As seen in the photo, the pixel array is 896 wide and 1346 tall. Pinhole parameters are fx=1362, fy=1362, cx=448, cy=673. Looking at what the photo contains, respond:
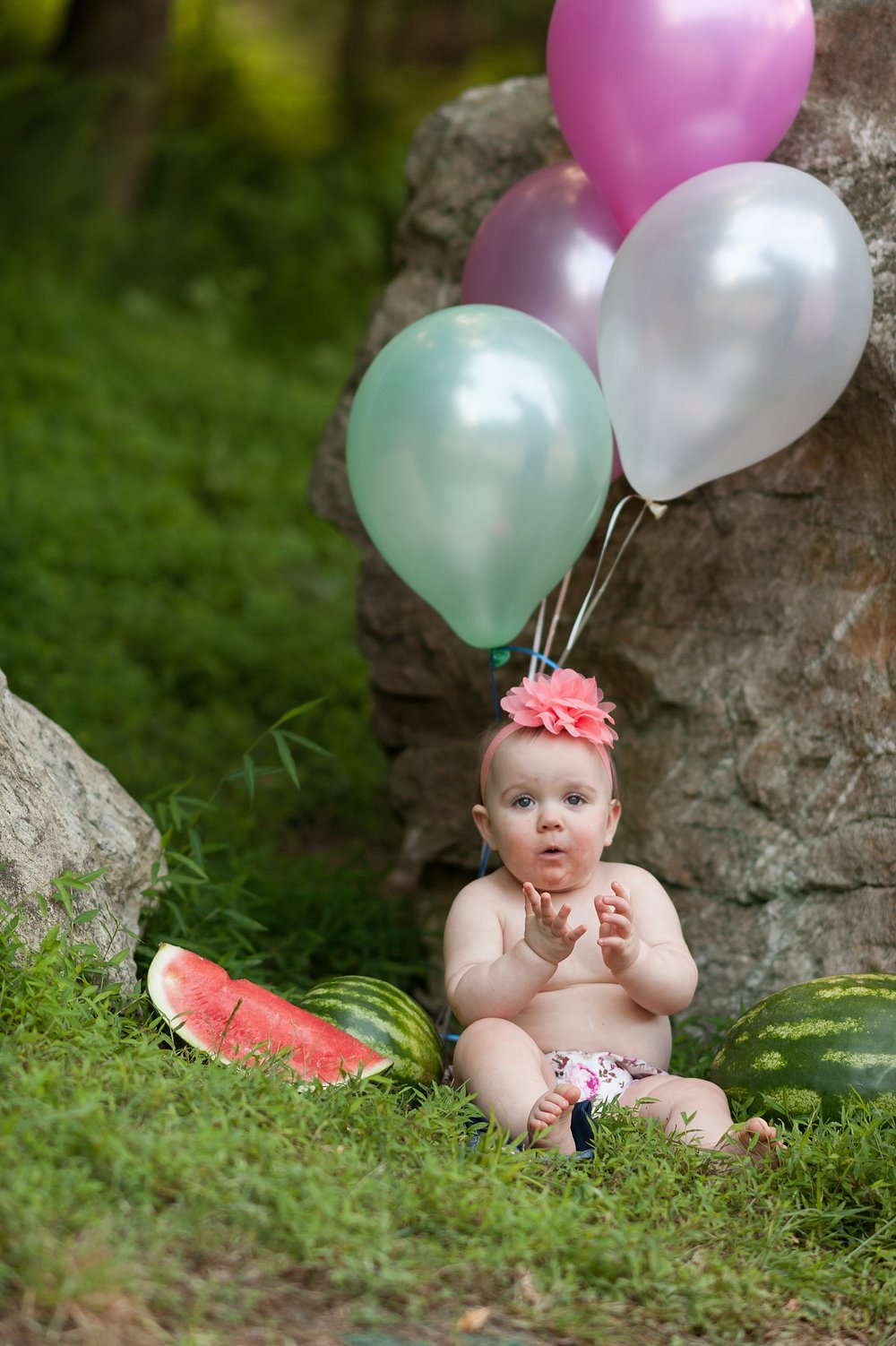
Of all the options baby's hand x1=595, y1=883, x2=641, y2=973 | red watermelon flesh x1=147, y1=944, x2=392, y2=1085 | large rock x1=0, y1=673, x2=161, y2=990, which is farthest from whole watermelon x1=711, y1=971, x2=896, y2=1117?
large rock x1=0, y1=673, x2=161, y2=990

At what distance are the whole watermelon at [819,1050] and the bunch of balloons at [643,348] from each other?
3.82 ft

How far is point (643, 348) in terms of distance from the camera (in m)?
→ 3.34

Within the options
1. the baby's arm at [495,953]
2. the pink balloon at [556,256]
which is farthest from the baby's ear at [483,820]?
the pink balloon at [556,256]

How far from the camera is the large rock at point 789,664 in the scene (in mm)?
3721

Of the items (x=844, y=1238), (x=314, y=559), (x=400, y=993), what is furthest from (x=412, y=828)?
(x=314, y=559)

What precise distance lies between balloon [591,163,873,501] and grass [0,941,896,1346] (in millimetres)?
1641

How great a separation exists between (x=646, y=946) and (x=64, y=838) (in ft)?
4.66

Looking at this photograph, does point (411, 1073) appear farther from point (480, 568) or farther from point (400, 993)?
point (480, 568)

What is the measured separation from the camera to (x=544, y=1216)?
7.76 ft

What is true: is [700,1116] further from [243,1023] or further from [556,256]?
[556,256]

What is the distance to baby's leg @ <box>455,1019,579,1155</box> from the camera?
276 centimetres

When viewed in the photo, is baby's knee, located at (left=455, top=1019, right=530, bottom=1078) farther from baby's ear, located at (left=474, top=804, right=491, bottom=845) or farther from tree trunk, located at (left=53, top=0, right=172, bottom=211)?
tree trunk, located at (left=53, top=0, right=172, bottom=211)

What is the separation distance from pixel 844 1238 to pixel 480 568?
1.69m

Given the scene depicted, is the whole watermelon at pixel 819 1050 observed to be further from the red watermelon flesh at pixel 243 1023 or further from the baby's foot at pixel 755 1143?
the red watermelon flesh at pixel 243 1023
